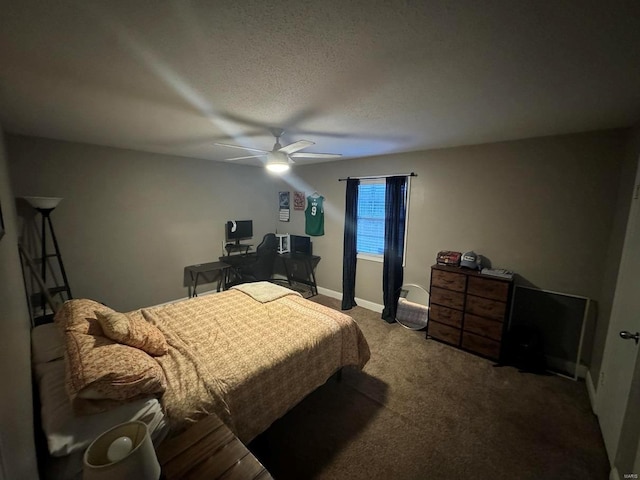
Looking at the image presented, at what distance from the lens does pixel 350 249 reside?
13.5 feet

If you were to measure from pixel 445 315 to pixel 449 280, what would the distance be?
43 cm

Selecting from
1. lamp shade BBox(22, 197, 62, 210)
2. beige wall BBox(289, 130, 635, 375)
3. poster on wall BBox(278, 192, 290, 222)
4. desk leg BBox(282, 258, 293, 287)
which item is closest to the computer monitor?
desk leg BBox(282, 258, 293, 287)

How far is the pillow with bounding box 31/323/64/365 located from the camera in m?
1.63

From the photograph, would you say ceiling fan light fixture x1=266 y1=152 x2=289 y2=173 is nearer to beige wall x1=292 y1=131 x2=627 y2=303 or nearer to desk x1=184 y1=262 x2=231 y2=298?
beige wall x1=292 y1=131 x2=627 y2=303

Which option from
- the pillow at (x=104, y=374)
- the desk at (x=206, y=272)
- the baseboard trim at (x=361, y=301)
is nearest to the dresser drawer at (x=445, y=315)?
the baseboard trim at (x=361, y=301)

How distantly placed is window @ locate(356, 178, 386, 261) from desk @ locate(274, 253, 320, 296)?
974 mm

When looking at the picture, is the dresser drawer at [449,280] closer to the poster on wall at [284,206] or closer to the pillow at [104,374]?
the pillow at [104,374]

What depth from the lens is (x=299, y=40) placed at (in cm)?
108

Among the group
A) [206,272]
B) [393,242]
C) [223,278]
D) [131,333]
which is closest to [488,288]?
[393,242]

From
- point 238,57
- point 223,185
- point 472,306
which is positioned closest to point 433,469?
point 472,306

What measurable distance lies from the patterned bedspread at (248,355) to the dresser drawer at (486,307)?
134 centimetres

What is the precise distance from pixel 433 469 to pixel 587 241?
2.42 metres

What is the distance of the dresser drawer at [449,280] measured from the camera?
287cm

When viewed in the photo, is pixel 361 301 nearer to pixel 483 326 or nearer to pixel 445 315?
pixel 445 315
